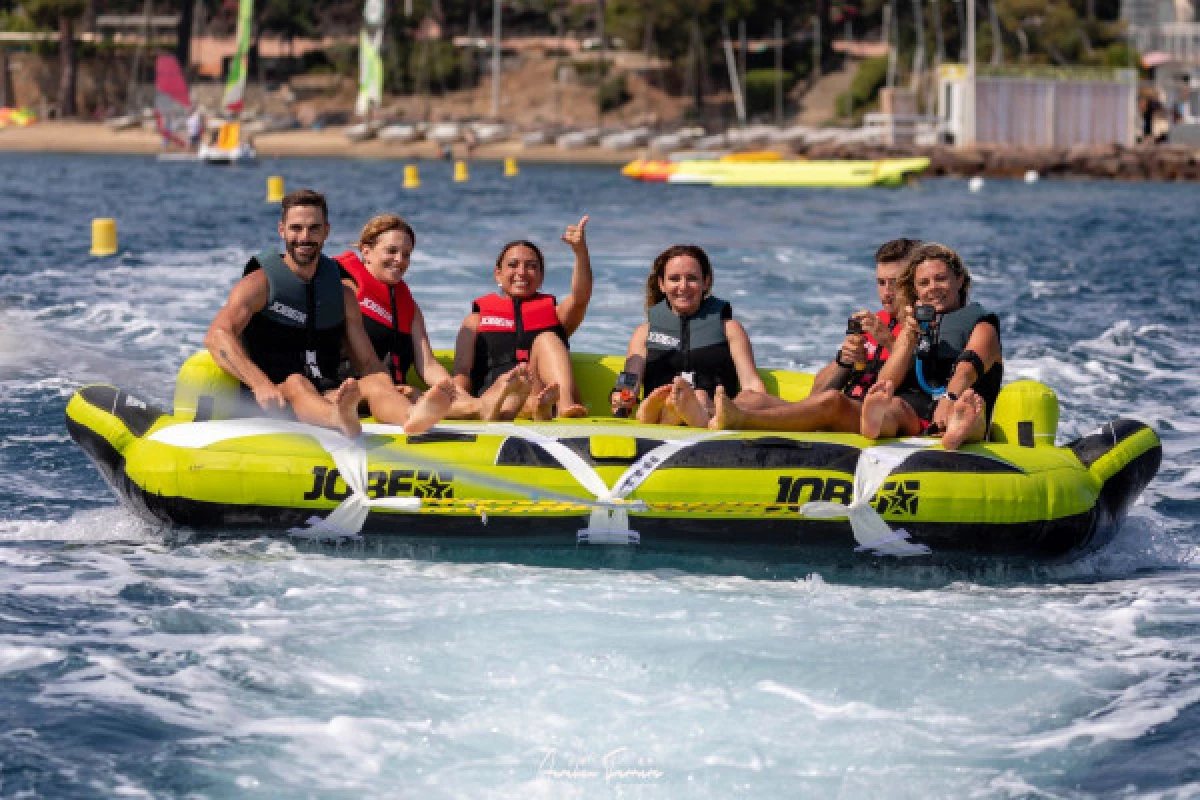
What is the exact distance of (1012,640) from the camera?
4.90 metres

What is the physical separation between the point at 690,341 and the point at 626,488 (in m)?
0.87

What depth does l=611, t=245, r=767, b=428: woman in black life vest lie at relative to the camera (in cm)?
614

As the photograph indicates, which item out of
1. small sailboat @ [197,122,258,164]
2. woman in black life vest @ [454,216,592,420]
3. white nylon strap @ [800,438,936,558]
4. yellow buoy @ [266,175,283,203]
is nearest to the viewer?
white nylon strap @ [800,438,936,558]

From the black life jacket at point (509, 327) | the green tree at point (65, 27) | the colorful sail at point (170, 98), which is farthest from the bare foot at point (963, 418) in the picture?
the green tree at point (65, 27)

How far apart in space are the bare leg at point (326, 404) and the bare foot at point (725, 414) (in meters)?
1.21

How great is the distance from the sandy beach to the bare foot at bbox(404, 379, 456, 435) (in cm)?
4709

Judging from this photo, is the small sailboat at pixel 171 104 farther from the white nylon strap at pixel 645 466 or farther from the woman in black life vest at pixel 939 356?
the white nylon strap at pixel 645 466

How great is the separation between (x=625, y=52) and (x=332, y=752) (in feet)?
197

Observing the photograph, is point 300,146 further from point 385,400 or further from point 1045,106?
point 385,400

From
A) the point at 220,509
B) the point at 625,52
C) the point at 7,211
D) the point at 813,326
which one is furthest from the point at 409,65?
the point at 220,509

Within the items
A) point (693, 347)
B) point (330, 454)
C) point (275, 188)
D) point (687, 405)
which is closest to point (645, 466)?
point (687, 405)

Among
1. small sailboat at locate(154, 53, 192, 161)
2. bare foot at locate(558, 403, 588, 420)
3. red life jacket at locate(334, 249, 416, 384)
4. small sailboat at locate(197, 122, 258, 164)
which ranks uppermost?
small sailboat at locate(154, 53, 192, 161)

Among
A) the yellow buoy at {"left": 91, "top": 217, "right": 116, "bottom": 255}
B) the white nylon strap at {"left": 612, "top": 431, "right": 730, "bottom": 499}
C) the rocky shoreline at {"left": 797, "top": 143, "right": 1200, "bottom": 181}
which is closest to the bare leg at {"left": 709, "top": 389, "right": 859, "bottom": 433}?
the white nylon strap at {"left": 612, "top": 431, "right": 730, "bottom": 499}

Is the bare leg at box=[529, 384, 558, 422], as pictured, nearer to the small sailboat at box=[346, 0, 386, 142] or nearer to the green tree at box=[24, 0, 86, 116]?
the small sailboat at box=[346, 0, 386, 142]
